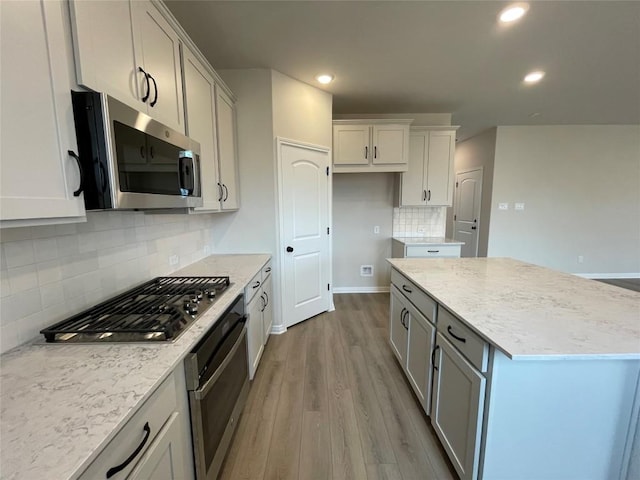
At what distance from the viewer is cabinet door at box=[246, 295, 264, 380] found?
196 cm

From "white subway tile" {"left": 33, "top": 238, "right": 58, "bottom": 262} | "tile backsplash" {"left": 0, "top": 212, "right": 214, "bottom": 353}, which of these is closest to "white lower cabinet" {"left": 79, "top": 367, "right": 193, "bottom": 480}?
"tile backsplash" {"left": 0, "top": 212, "right": 214, "bottom": 353}

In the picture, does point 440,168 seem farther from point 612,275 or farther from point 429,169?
point 612,275

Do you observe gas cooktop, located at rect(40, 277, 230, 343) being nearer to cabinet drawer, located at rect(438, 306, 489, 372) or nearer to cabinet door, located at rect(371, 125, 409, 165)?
cabinet drawer, located at rect(438, 306, 489, 372)

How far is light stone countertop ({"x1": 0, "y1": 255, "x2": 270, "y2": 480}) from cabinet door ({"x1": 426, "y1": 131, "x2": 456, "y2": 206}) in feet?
11.7

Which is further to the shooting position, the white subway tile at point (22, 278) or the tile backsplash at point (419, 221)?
the tile backsplash at point (419, 221)

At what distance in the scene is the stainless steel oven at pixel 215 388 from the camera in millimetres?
1063

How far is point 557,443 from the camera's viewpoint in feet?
3.57

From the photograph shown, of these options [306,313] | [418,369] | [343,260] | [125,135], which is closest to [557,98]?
[343,260]

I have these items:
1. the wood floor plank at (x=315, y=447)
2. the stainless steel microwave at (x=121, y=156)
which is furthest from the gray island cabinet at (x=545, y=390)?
the stainless steel microwave at (x=121, y=156)

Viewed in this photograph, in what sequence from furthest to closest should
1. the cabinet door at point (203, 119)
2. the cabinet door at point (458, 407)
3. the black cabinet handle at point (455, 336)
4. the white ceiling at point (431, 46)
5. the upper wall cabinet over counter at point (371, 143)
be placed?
the upper wall cabinet over counter at point (371, 143), the white ceiling at point (431, 46), the cabinet door at point (203, 119), the black cabinet handle at point (455, 336), the cabinet door at point (458, 407)

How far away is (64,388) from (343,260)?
367 cm

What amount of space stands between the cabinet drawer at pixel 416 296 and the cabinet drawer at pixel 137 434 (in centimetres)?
134

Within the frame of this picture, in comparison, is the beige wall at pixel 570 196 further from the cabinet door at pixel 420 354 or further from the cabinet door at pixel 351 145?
the cabinet door at pixel 420 354

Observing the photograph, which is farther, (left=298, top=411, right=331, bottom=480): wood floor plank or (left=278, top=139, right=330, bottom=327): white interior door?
(left=278, top=139, right=330, bottom=327): white interior door
